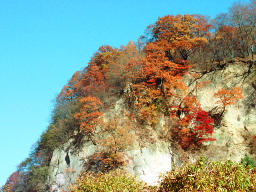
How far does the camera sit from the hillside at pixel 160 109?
91.4ft

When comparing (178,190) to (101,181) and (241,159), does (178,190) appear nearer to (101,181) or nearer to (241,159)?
(101,181)

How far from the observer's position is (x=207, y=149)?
28516 millimetres

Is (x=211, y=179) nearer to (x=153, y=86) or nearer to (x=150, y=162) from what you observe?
(x=150, y=162)

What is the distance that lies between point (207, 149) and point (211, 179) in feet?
60.9

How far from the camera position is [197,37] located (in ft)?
126

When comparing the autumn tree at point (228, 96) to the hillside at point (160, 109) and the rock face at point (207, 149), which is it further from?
the rock face at point (207, 149)

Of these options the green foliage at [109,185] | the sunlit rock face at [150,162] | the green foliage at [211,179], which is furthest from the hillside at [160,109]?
the green foliage at [211,179]

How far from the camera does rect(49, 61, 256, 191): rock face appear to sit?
88.2ft

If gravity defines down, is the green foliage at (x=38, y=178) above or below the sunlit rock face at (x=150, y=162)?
above

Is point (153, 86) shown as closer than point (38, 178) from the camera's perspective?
No

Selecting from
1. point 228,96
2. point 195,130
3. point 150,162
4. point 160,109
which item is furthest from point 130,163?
point 228,96

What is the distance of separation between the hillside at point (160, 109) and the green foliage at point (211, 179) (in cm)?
1365

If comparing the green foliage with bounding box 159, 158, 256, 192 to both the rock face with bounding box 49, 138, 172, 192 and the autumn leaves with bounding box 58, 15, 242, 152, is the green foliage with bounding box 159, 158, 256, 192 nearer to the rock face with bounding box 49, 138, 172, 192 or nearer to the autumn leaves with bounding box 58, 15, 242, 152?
the rock face with bounding box 49, 138, 172, 192

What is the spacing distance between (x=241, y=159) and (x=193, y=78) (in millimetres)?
12449
